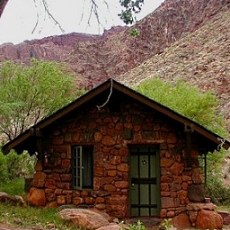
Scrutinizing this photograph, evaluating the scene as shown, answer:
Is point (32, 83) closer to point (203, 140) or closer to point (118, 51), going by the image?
point (203, 140)

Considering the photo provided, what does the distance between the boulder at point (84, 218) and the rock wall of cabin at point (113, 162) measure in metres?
1.00

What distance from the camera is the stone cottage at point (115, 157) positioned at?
13914 millimetres

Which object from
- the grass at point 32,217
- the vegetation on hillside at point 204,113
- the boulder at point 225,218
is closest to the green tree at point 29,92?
the vegetation on hillside at point 204,113

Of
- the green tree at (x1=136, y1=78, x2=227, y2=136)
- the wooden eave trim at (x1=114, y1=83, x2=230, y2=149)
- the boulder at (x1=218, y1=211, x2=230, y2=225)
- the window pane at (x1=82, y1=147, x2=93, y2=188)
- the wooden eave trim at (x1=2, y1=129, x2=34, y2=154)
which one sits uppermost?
the green tree at (x1=136, y1=78, x2=227, y2=136)

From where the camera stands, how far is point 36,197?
13984 mm

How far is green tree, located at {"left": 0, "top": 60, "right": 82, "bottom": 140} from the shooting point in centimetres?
2070

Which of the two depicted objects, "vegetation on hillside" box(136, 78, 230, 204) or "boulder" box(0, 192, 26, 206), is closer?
"boulder" box(0, 192, 26, 206)

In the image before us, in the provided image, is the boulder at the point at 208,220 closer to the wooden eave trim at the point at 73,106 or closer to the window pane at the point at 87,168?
the window pane at the point at 87,168

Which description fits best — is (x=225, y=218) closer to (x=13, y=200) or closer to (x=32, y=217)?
(x=32, y=217)

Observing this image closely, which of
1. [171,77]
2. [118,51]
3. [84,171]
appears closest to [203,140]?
[84,171]

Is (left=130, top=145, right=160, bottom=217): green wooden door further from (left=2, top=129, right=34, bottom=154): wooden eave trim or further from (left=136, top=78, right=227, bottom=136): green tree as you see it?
(left=136, top=78, right=227, bottom=136): green tree

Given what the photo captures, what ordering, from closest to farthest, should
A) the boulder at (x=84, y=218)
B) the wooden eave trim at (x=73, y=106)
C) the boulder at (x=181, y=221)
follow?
1. the boulder at (x=84, y=218)
2. the wooden eave trim at (x=73, y=106)
3. the boulder at (x=181, y=221)

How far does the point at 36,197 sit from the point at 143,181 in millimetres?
2711

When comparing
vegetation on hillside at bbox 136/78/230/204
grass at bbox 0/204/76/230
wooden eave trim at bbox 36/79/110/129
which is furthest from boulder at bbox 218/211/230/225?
wooden eave trim at bbox 36/79/110/129
